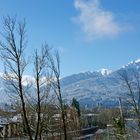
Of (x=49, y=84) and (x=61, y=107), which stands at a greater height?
(x=49, y=84)

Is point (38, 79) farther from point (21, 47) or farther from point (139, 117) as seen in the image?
point (139, 117)

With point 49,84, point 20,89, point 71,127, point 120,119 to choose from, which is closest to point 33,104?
point 49,84

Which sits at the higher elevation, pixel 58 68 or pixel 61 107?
pixel 58 68

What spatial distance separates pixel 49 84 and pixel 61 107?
6.05ft

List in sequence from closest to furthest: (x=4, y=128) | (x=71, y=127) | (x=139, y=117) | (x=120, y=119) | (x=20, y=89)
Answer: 1. (x=20, y=89)
2. (x=139, y=117)
3. (x=120, y=119)
4. (x=4, y=128)
5. (x=71, y=127)

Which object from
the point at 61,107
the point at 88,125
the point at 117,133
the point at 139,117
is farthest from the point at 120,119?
the point at 88,125

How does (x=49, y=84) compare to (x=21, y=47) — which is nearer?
(x=21, y=47)

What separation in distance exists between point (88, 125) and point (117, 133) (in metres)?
90.6

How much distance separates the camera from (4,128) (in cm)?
5588

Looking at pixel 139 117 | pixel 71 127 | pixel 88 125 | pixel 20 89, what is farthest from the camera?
pixel 88 125

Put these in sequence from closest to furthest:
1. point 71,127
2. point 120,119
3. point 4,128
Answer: point 120,119 < point 4,128 < point 71,127

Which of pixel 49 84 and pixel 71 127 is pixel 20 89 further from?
pixel 71 127

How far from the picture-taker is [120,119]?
131ft

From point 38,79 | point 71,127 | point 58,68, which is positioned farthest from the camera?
point 71,127
